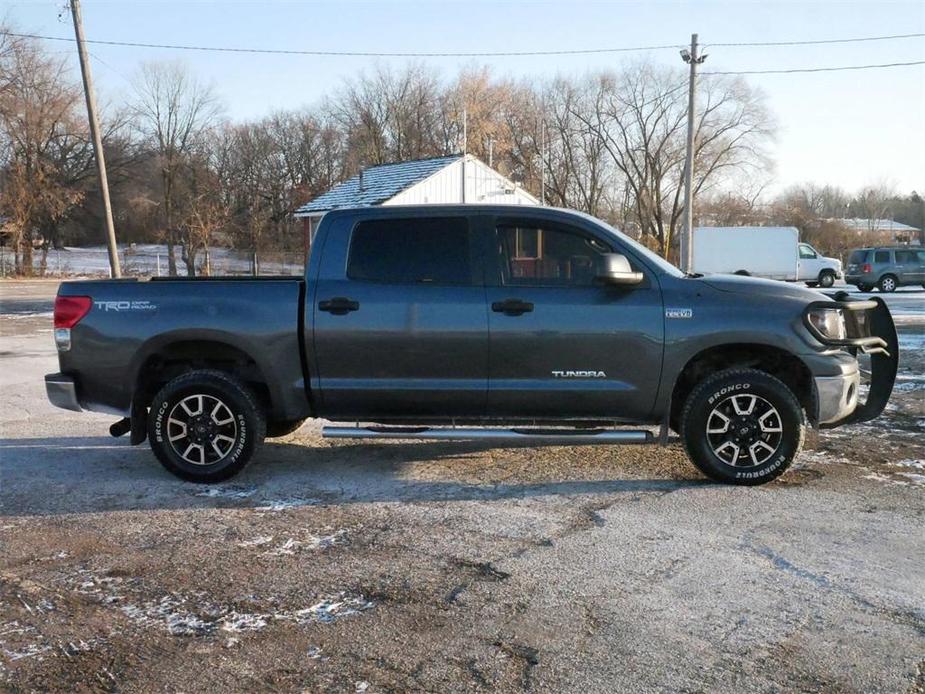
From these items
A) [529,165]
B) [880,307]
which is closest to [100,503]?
[880,307]

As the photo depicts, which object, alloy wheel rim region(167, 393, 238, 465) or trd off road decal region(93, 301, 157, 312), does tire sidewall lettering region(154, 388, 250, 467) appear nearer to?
alloy wheel rim region(167, 393, 238, 465)

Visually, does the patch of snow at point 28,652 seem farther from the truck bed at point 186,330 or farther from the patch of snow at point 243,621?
the truck bed at point 186,330

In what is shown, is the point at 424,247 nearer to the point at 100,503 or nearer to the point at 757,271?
the point at 100,503

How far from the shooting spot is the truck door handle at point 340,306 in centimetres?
565

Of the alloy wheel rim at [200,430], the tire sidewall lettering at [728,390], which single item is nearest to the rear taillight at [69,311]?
the alloy wheel rim at [200,430]

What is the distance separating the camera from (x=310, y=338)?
568 cm

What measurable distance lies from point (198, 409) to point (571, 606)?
3.33m

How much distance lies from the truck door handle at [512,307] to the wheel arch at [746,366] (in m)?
1.17

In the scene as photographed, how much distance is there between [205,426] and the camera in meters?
5.81

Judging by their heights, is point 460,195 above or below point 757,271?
above

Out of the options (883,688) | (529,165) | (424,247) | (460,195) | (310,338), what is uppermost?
(529,165)

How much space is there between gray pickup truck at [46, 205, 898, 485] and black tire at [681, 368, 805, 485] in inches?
0.5

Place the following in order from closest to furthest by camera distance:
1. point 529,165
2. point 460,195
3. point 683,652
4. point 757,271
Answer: point 683,652 < point 460,195 < point 757,271 < point 529,165

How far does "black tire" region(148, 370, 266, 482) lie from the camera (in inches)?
226
